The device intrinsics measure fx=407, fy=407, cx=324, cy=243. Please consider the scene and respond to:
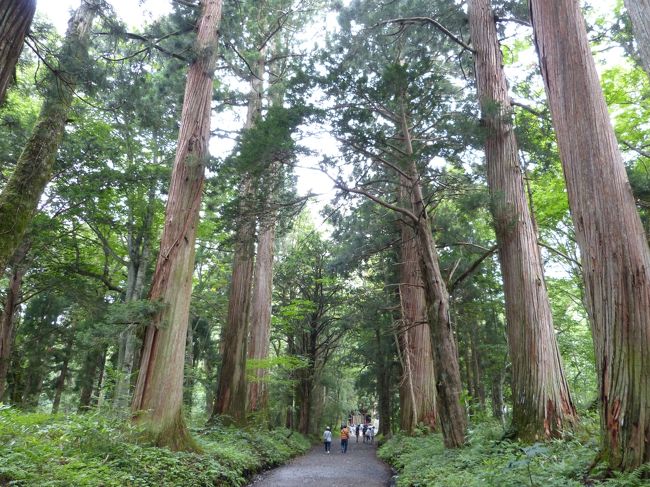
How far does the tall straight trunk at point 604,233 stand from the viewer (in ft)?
12.2

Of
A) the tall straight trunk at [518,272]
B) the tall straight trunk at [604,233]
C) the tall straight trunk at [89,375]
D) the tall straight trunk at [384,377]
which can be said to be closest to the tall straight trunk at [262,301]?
the tall straight trunk at [384,377]

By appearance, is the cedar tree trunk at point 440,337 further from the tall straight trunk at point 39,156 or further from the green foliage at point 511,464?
the tall straight trunk at point 39,156

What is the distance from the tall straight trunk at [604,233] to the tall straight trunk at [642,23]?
109 cm

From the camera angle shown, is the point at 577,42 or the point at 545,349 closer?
the point at 577,42

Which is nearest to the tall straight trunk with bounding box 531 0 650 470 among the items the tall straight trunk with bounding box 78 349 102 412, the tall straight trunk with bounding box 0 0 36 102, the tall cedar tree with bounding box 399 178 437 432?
the tall straight trunk with bounding box 0 0 36 102

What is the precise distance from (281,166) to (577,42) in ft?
17.8

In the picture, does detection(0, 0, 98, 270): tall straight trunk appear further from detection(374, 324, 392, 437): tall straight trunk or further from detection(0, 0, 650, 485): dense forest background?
detection(374, 324, 392, 437): tall straight trunk

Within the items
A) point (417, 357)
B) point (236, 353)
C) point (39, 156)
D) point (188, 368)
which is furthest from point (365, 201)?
point (188, 368)

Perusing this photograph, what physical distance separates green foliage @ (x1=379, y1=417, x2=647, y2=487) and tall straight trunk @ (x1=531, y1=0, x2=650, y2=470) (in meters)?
0.44

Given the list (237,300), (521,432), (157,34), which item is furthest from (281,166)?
(521,432)

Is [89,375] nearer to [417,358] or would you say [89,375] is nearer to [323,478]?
[323,478]

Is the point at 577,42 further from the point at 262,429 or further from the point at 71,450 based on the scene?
the point at 262,429

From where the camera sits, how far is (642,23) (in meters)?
3.48

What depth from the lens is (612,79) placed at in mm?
12352
